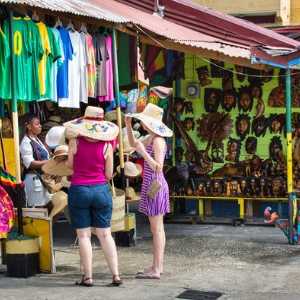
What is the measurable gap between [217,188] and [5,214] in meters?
4.88

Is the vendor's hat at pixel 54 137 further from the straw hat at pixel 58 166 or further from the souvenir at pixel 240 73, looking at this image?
the souvenir at pixel 240 73

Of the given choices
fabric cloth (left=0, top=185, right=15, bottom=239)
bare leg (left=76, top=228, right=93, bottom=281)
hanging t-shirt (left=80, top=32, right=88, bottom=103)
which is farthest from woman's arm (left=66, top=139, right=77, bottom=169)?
hanging t-shirt (left=80, top=32, right=88, bottom=103)

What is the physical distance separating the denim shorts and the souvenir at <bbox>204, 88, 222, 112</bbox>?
521 centimetres

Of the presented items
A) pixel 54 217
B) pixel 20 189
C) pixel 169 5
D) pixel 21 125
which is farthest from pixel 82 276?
pixel 169 5

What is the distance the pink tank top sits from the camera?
22.1ft

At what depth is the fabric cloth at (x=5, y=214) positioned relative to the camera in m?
7.28

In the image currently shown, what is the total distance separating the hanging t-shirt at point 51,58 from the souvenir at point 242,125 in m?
4.35

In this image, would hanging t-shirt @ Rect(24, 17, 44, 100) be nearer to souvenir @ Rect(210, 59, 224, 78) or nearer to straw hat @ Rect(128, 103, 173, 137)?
straw hat @ Rect(128, 103, 173, 137)

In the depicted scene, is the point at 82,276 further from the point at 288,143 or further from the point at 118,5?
the point at 118,5

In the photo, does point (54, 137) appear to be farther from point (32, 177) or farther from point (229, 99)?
point (229, 99)

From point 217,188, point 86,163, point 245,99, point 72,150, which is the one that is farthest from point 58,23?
point 217,188

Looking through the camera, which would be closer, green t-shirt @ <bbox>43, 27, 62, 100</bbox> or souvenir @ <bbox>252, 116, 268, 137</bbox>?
green t-shirt @ <bbox>43, 27, 62, 100</bbox>

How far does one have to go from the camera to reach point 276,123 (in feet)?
37.6

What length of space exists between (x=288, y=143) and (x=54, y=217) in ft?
10.6
